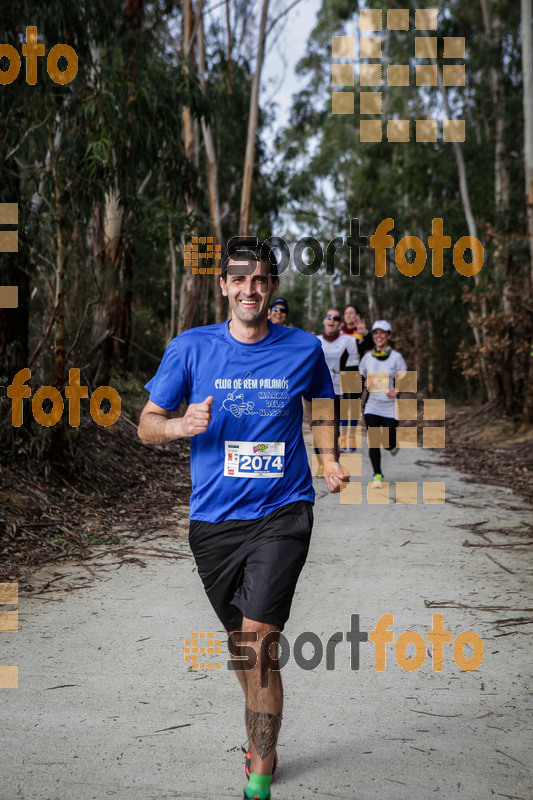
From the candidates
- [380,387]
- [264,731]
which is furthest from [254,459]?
[380,387]

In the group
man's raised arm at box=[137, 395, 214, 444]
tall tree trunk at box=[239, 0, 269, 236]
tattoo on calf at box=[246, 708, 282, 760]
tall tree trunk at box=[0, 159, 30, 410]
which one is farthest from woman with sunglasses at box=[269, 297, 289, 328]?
tall tree trunk at box=[239, 0, 269, 236]

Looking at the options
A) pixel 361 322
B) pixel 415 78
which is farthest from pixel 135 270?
pixel 415 78

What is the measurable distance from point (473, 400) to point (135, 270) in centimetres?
1034

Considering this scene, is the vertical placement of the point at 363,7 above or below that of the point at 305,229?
above

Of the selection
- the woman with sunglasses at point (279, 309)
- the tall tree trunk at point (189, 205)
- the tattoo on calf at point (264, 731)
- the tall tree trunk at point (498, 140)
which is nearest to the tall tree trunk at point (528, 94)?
the tall tree trunk at point (498, 140)

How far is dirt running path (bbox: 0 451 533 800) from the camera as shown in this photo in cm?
306

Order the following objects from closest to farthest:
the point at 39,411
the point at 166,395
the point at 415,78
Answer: the point at 166,395
the point at 39,411
the point at 415,78

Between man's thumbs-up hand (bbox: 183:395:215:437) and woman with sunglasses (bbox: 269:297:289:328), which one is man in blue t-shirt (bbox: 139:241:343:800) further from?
woman with sunglasses (bbox: 269:297:289:328)

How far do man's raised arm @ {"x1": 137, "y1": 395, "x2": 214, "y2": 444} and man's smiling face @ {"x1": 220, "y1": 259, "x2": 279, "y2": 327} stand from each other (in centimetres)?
39

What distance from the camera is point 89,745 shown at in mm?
3281

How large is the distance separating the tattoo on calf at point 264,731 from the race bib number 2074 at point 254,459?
855 millimetres

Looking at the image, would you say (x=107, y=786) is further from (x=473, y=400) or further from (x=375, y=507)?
(x=473, y=400)

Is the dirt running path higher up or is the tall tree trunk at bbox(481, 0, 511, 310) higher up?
the tall tree trunk at bbox(481, 0, 511, 310)

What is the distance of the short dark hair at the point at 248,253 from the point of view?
10.6ft
